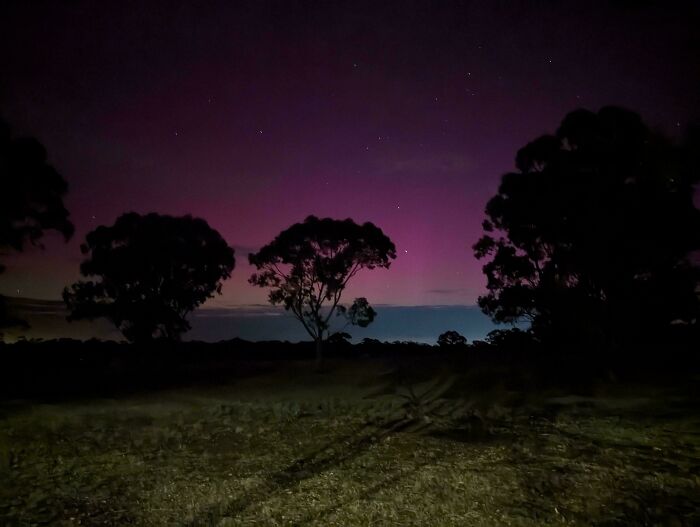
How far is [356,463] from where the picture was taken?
9672 mm

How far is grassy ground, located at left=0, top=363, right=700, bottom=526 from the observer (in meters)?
7.29

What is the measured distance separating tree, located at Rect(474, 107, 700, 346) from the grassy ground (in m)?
7.40

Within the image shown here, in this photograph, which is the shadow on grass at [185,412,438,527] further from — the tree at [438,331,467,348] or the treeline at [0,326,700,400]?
the tree at [438,331,467,348]

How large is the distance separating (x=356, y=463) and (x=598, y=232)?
16376 mm

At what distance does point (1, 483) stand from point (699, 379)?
21.0 meters

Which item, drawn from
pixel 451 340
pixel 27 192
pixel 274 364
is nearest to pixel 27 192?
pixel 27 192

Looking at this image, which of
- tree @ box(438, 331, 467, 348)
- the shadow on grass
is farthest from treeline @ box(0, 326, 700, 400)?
the shadow on grass

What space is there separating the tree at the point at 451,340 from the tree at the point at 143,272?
18.5 m

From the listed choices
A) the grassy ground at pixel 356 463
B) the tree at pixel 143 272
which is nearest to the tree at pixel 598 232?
the grassy ground at pixel 356 463

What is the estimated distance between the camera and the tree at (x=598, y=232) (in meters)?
21.5

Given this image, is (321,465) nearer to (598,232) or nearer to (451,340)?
(598,232)

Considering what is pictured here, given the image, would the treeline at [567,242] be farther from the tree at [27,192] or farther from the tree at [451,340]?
the tree at [451,340]

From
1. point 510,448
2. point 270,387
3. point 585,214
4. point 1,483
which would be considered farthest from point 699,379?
point 1,483

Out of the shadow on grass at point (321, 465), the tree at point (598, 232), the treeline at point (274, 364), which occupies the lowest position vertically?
the shadow on grass at point (321, 465)
